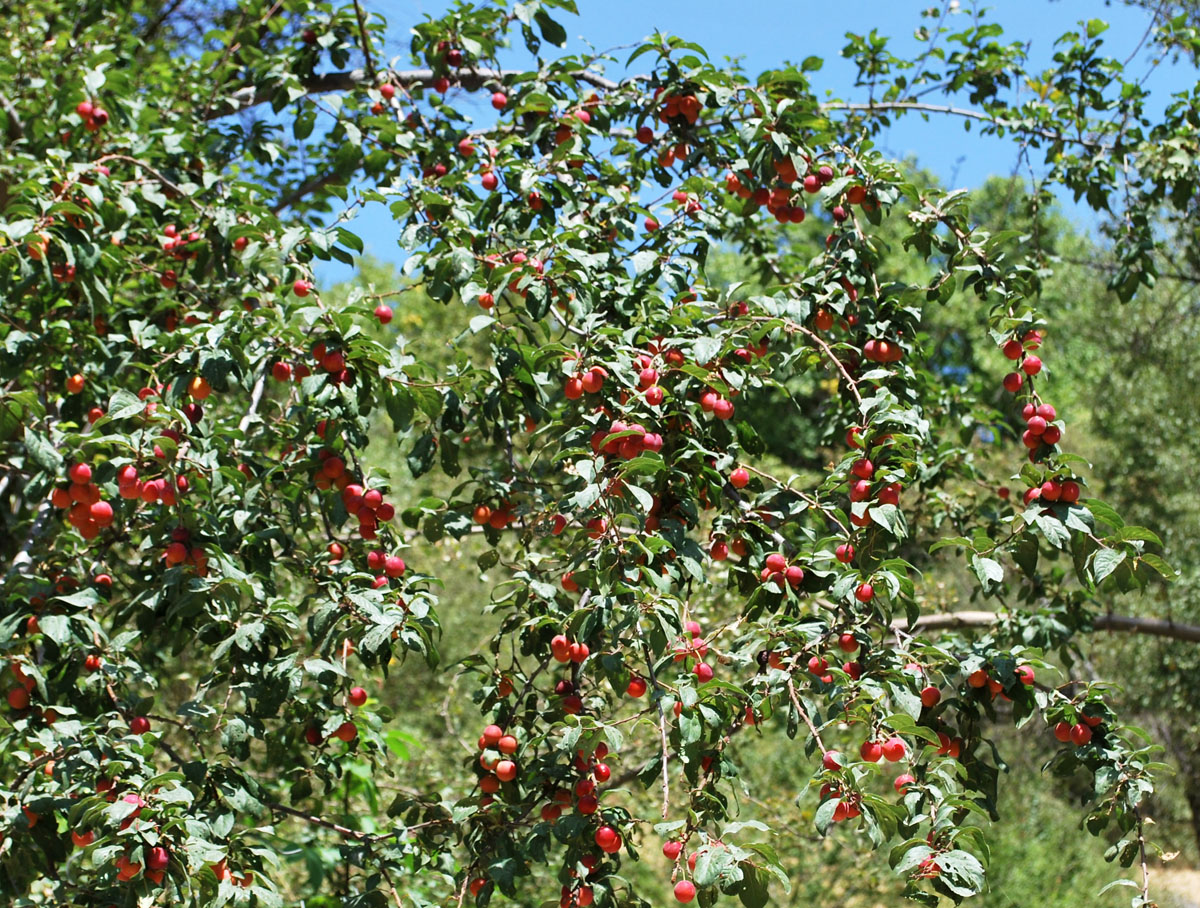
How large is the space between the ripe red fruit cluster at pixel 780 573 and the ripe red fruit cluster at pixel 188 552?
1.19 meters

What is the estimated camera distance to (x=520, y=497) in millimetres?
2623

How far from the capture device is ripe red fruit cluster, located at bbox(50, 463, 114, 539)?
2193 millimetres

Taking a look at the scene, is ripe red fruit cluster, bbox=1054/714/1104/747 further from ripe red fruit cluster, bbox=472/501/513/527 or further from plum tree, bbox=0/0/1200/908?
ripe red fruit cluster, bbox=472/501/513/527

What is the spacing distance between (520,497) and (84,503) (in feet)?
3.23

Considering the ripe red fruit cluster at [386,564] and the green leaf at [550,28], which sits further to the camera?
the green leaf at [550,28]

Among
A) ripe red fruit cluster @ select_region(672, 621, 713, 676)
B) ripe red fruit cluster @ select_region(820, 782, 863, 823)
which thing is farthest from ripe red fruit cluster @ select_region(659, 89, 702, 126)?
ripe red fruit cluster @ select_region(820, 782, 863, 823)

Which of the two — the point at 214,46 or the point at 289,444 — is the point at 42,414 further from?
the point at 214,46

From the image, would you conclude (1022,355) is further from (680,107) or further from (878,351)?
(680,107)

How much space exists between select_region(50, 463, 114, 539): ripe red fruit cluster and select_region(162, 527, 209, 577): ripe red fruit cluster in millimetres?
161

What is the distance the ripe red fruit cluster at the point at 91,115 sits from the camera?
3045mm

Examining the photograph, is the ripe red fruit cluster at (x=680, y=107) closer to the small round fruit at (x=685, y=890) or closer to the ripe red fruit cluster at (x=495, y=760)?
the ripe red fruit cluster at (x=495, y=760)

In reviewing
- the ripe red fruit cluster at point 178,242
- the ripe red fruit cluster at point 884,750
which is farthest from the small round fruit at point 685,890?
the ripe red fruit cluster at point 178,242

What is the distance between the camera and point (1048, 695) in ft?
6.93

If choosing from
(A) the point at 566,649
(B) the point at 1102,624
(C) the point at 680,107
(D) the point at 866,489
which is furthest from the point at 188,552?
(B) the point at 1102,624
